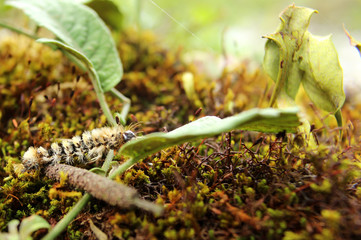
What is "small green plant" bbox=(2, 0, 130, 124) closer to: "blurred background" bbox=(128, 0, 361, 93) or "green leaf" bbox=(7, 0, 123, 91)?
"green leaf" bbox=(7, 0, 123, 91)

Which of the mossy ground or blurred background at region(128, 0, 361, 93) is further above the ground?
blurred background at region(128, 0, 361, 93)

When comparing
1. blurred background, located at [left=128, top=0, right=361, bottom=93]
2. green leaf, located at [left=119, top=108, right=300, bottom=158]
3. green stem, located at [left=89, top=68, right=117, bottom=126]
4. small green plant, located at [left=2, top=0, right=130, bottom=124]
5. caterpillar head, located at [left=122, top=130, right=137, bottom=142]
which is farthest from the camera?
blurred background, located at [left=128, top=0, right=361, bottom=93]

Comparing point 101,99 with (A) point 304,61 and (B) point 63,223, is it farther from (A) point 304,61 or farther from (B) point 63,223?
(A) point 304,61

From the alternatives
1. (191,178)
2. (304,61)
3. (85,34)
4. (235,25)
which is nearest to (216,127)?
(191,178)

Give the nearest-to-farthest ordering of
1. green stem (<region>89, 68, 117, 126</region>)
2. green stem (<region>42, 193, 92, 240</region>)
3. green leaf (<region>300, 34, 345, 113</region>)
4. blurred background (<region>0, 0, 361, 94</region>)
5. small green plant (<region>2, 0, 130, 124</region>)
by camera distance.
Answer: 1. green stem (<region>42, 193, 92, 240</region>)
2. green leaf (<region>300, 34, 345, 113</region>)
3. green stem (<region>89, 68, 117, 126</region>)
4. small green plant (<region>2, 0, 130, 124</region>)
5. blurred background (<region>0, 0, 361, 94</region>)

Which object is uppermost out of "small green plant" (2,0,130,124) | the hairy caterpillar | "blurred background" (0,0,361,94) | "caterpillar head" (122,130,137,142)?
"blurred background" (0,0,361,94)

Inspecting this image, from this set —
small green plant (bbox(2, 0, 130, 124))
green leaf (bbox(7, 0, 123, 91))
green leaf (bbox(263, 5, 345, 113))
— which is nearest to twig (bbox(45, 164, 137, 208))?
small green plant (bbox(2, 0, 130, 124))
